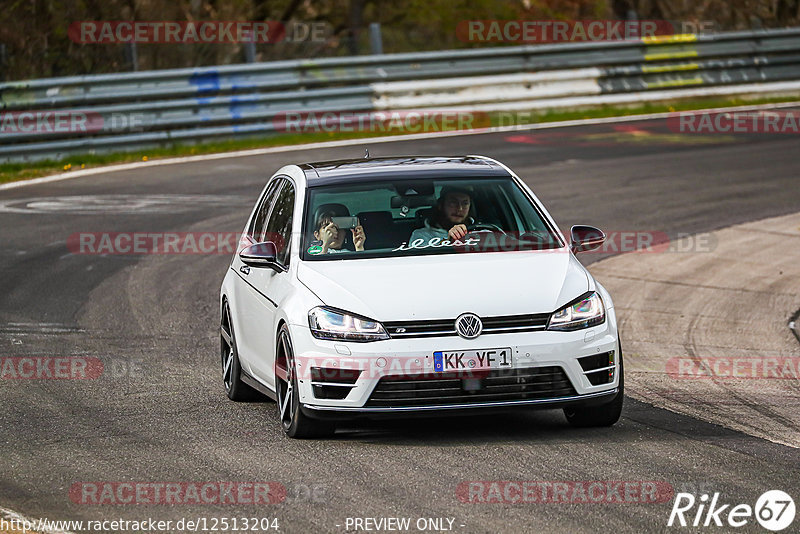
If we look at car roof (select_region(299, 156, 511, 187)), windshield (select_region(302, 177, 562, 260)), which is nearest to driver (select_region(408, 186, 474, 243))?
windshield (select_region(302, 177, 562, 260))

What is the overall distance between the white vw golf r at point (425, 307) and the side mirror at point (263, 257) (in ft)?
0.04

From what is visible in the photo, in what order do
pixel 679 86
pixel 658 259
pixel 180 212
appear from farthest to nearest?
pixel 679 86 < pixel 180 212 < pixel 658 259

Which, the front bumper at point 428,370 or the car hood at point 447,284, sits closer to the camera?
the front bumper at point 428,370

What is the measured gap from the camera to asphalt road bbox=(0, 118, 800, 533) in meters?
6.55

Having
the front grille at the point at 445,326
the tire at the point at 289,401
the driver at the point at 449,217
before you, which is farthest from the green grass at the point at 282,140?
the front grille at the point at 445,326

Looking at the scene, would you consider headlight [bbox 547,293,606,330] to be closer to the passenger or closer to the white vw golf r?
the white vw golf r

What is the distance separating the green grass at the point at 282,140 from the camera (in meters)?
21.0

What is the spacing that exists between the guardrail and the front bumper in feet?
46.5

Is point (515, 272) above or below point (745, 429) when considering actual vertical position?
above

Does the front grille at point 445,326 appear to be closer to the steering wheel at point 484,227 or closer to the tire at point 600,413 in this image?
the tire at point 600,413

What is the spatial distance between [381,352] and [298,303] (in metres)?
0.67

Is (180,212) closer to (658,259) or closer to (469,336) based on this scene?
(658,259)

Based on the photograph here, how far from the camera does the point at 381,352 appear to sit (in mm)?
7605

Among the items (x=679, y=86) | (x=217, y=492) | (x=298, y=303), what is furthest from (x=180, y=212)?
(x=679, y=86)
